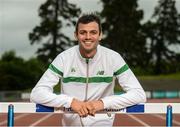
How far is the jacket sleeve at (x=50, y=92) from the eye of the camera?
241cm

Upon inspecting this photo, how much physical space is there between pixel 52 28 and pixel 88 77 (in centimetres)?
4769

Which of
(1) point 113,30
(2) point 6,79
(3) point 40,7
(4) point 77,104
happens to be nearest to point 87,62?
(4) point 77,104

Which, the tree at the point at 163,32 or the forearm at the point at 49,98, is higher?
the tree at the point at 163,32

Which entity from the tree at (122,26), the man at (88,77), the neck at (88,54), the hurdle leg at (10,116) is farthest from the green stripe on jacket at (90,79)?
the tree at (122,26)

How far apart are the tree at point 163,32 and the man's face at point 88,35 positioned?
58.1 m

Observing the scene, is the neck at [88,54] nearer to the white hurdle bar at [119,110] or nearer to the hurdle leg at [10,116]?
the white hurdle bar at [119,110]

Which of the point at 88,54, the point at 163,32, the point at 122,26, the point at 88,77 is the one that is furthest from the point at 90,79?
the point at 163,32

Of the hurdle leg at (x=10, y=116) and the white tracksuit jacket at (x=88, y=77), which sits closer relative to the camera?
the white tracksuit jacket at (x=88, y=77)

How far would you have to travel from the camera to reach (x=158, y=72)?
60125 millimetres

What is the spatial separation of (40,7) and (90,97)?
48.1 m

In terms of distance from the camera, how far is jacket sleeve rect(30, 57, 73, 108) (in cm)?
241

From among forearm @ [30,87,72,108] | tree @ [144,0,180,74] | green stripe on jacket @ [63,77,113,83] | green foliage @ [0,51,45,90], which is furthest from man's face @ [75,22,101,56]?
tree @ [144,0,180,74]

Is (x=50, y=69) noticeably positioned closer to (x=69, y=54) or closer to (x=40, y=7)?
(x=69, y=54)

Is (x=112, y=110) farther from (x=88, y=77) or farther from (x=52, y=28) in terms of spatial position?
(x=52, y=28)
